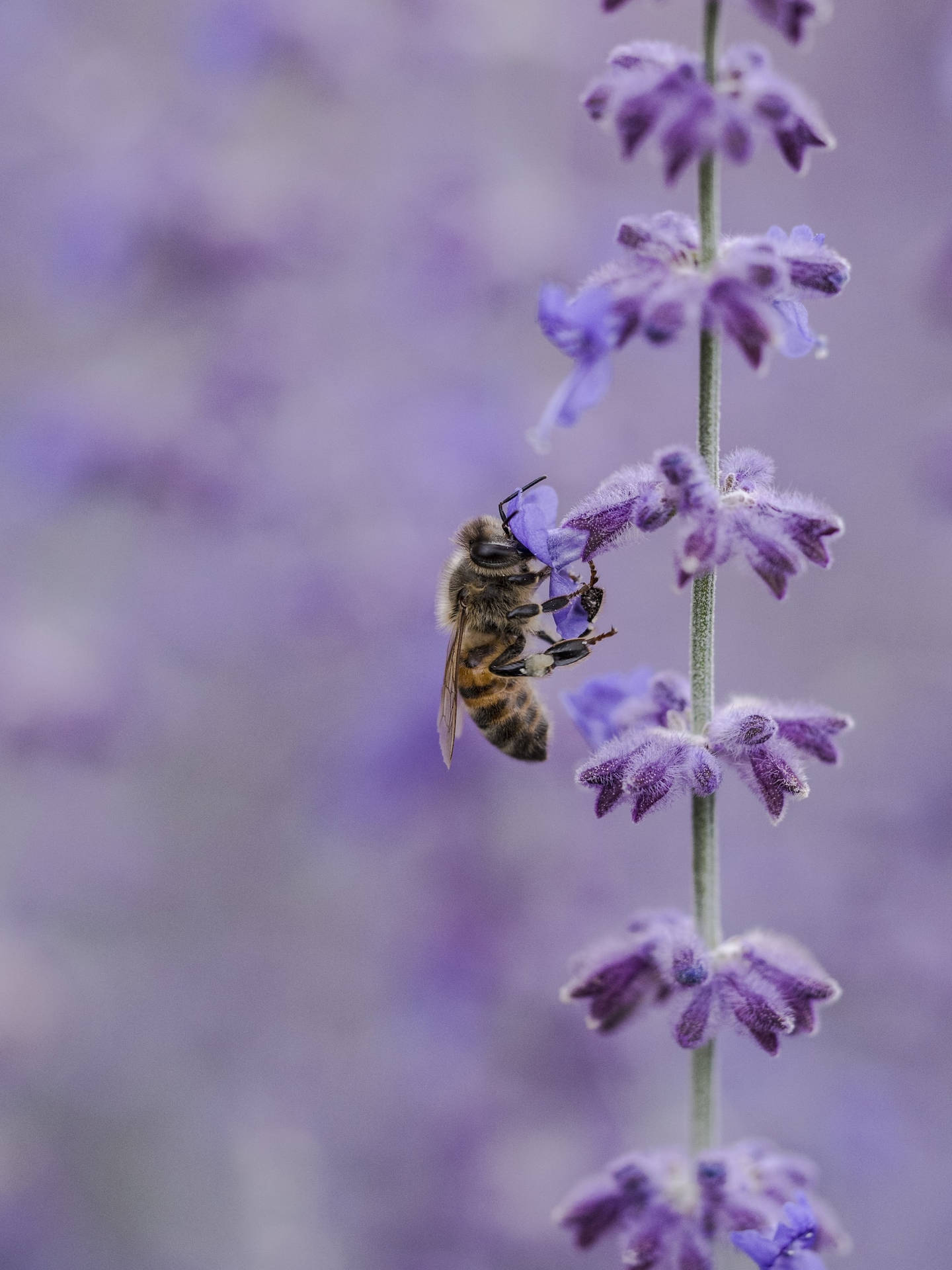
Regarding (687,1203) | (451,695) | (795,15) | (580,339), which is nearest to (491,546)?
(451,695)

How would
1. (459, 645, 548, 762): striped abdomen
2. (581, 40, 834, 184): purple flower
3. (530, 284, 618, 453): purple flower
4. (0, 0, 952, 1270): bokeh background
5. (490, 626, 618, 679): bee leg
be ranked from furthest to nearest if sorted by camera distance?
(0, 0, 952, 1270): bokeh background, (459, 645, 548, 762): striped abdomen, (490, 626, 618, 679): bee leg, (530, 284, 618, 453): purple flower, (581, 40, 834, 184): purple flower

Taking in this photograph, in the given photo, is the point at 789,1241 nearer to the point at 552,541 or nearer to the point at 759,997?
the point at 759,997

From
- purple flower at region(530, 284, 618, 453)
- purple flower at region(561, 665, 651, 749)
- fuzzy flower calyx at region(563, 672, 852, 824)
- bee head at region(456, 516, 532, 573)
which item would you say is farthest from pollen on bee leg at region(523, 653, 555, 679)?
purple flower at region(530, 284, 618, 453)

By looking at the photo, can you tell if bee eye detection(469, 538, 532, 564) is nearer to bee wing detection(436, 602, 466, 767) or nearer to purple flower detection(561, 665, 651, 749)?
bee wing detection(436, 602, 466, 767)

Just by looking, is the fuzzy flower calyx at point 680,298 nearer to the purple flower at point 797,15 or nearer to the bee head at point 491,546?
the purple flower at point 797,15

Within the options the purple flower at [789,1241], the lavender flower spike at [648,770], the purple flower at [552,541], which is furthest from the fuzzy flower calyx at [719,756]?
the purple flower at [789,1241]
